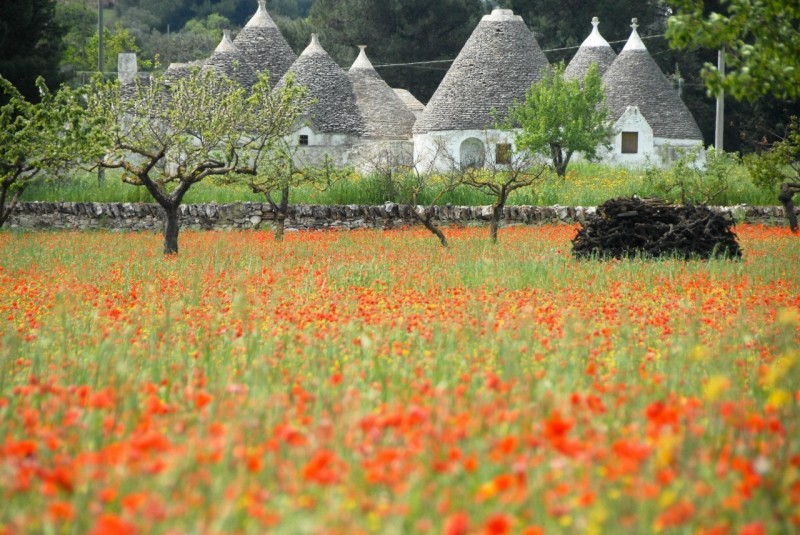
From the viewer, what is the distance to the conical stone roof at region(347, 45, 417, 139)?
146ft

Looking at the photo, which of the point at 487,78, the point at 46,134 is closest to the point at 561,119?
the point at 487,78

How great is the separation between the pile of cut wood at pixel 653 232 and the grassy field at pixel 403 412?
4000 millimetres

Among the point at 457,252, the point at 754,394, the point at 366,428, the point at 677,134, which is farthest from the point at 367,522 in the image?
the point at 677,134

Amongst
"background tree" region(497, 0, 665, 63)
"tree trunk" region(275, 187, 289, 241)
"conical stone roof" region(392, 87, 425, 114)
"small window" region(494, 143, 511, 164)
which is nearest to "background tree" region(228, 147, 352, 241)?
"tree trunk" region(275, 187, 289, 241)

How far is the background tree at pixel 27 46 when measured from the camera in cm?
3000

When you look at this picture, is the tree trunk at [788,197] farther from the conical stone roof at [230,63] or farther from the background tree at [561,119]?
the conical stone roof at [230,63]

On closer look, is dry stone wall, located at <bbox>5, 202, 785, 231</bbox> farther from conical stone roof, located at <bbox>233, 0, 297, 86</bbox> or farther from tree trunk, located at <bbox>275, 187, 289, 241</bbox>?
conical stone roof, located at <bbox>233, 0, 297, 86</bbox>

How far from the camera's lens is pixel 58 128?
1905 cm

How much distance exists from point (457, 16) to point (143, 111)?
44436 mm

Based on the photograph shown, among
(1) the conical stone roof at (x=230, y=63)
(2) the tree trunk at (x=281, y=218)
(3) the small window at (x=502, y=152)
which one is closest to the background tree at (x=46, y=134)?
(2) the tree trunk at (x=281, y=218)

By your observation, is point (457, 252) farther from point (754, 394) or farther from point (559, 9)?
point (559, 9)

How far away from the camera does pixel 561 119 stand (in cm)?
3797

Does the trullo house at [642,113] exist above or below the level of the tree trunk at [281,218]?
above

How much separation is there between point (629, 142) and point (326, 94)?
40.9ft
